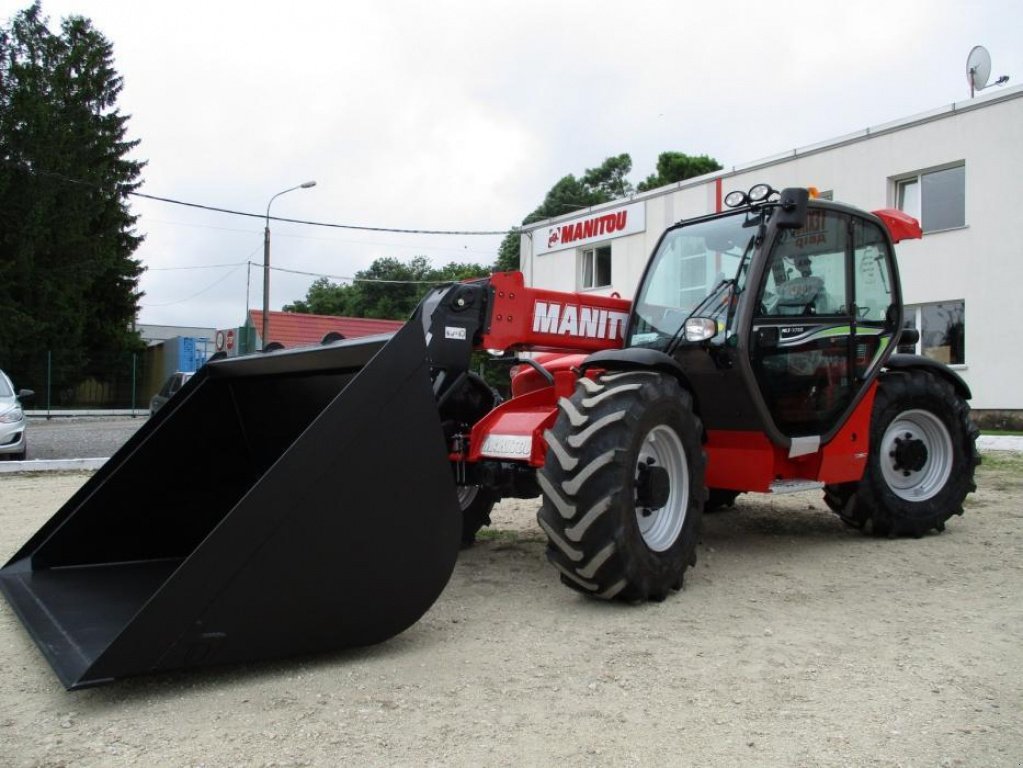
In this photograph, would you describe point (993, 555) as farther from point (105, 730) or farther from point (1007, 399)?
point (1007, 399)

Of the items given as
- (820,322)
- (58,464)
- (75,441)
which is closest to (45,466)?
(58,464)

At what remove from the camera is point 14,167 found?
2484cm

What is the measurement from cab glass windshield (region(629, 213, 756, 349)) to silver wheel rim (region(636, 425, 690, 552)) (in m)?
0.87

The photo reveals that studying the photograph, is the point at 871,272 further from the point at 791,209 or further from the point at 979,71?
the point at 979,71

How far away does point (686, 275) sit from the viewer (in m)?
5.45

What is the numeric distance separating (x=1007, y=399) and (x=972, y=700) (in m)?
13.1

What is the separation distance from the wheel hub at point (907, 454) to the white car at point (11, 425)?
32.9ft

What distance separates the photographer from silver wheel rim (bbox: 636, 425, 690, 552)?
4.50 m

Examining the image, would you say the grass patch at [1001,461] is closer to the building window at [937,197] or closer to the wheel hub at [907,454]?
the wheel hub at [907,454]

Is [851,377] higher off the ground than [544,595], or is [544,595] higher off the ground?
[851,377]

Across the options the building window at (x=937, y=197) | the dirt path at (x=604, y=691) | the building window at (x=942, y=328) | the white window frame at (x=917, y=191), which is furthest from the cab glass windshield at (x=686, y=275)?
the building window at (x=937, y=197)

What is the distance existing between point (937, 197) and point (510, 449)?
13.8 m

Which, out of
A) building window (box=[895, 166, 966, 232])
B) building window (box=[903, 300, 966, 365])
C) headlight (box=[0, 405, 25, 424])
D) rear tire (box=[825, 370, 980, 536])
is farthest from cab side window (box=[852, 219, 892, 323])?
building window (box=[895, 166, 966, 232])

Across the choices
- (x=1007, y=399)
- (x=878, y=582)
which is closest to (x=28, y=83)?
(x=1007, y=399)
